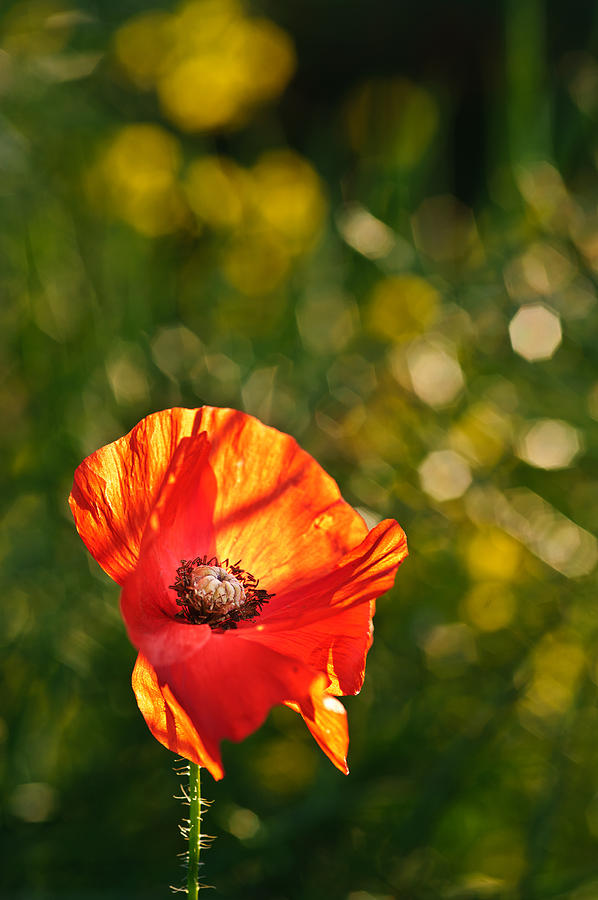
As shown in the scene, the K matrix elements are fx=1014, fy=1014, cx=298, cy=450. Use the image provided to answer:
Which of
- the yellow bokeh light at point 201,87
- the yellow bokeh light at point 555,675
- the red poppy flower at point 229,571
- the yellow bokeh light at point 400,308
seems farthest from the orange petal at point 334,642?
the yellow bokeh light at point 201,87

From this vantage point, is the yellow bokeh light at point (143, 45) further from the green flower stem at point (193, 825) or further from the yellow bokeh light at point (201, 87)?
the green flower stem at point (193, 825)

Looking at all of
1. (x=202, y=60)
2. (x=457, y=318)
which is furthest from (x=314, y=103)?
(x=457, y=318)

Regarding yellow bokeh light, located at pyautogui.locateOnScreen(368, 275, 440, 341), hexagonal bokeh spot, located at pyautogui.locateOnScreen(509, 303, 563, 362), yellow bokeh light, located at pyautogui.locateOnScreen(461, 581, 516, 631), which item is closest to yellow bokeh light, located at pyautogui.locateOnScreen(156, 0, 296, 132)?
yellow bokeh light, located at pyautogui.locateOnScreen(368, 275, 440, 341)

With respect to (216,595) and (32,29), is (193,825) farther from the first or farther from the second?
(32,29)

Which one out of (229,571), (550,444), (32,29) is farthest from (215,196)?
(229,571)

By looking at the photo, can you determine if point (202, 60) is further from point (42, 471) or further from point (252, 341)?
point (42, 471)

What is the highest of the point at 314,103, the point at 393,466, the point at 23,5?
the point at 23,5
